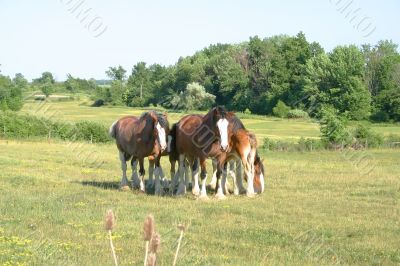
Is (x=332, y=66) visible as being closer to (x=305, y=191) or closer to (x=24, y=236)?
(x=305, y=191)

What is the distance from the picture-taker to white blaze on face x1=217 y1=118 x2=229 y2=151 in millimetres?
14235

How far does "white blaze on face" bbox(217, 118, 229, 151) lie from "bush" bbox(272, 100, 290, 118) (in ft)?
244

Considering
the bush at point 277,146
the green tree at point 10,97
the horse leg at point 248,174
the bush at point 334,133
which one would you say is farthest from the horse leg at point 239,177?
the green tree at point 10,97

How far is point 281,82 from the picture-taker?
94.3m

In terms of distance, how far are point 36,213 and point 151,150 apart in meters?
4.68

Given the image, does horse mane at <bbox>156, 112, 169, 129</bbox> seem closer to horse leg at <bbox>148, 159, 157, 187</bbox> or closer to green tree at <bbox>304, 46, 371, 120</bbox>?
horse leg at <bbox>148, 159, 157, 187</bbox>

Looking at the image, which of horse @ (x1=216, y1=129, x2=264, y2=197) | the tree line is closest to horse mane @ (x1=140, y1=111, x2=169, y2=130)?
horse @ (x1=216, y1=129, x2=264, y2=197)

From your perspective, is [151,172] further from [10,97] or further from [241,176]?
[10,97]

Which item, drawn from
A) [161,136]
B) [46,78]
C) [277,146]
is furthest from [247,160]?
[46,78]

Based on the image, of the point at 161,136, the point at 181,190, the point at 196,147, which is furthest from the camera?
the point at 181,190

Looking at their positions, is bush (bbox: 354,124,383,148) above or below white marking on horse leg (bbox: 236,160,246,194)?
below

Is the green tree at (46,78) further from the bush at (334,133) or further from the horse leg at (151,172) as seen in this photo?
the horse leg at (151,172)

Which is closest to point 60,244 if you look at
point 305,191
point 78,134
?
point 305,191

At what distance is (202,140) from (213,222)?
390cm
